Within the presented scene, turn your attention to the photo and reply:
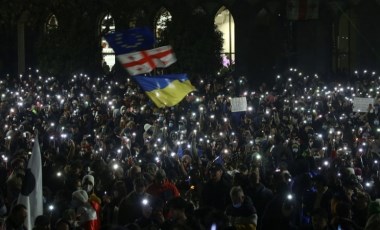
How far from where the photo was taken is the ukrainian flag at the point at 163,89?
46.7ft

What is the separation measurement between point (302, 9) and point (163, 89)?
22140 millimetres

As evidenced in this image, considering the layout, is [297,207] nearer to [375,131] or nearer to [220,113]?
[375,131]

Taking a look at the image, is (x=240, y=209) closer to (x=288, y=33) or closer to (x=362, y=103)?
(x=362, y=103)

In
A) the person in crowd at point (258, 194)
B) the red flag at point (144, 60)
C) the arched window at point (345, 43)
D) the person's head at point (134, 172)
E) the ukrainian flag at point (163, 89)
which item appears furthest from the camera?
the arched window at point (345, 43)

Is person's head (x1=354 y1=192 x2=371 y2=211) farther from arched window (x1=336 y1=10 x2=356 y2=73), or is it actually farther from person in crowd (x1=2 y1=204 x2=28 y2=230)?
arched window (x1=336 y1=10 x2=356 y2=73)

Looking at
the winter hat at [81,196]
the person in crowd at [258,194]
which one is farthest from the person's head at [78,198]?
the person in crowd at [258,194]

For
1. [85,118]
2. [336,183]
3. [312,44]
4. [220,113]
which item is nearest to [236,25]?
[312,44]

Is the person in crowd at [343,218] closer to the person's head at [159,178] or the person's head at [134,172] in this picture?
the person's head at [159,178]

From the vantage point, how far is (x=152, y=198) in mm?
10211

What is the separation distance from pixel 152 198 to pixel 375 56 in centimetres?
3061

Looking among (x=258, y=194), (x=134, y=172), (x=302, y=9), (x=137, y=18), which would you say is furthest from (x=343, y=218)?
(x=137, y=18)

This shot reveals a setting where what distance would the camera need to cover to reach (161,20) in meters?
39.0

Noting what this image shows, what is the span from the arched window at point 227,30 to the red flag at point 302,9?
4.59 m

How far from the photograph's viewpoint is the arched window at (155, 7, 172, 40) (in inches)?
1451
